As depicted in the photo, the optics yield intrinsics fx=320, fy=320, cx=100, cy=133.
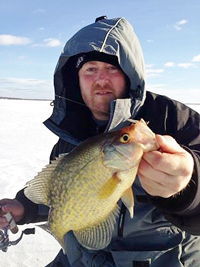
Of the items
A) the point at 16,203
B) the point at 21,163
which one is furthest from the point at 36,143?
the point at 16,203

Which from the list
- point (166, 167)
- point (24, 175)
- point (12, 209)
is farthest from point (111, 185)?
point (24, 175)

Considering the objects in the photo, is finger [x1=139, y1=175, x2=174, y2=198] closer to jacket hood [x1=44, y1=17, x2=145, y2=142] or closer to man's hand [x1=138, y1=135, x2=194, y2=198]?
man's hand [x1=138, y1=135, x2=194, y2=198]

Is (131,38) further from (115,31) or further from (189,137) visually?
(189,137)

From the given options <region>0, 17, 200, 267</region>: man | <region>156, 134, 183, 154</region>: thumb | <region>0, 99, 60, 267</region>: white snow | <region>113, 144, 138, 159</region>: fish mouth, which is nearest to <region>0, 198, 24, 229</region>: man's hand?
<region>0, 17, 200, 267</region>: man

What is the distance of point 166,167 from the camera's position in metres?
1.51

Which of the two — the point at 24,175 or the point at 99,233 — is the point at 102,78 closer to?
the point at 99,233

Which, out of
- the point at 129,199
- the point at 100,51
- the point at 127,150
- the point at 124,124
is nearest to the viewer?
the point at 127,150

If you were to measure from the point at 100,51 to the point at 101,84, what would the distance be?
0.29 m

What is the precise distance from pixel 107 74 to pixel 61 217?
4.83ft

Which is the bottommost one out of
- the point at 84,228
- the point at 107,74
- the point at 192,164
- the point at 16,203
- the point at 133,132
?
the point at 16,203

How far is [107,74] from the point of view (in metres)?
2.92

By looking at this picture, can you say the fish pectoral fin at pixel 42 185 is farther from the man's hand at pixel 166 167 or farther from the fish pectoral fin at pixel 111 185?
the man's hand at pixel 166 167

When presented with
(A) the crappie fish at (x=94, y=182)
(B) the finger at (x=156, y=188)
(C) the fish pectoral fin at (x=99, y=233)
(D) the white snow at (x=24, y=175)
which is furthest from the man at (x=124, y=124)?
(D) the white snow at (x=24, y=175)

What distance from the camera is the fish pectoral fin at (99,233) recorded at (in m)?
1.96
